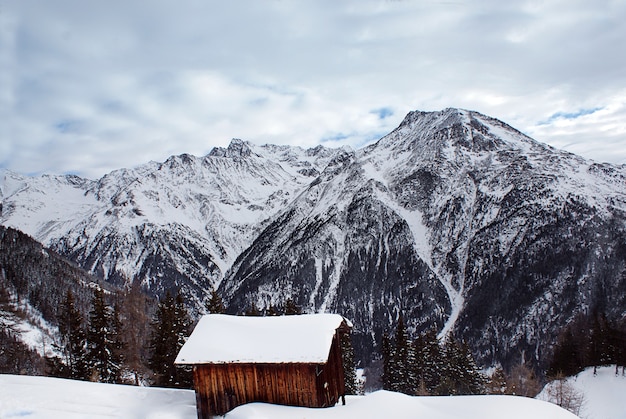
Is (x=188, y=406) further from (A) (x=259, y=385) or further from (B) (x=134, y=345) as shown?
(B) (x=134, y=345)

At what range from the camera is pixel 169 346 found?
3278cm

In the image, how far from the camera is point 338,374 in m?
24.1

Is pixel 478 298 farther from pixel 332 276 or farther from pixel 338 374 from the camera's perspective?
pixel 338 374

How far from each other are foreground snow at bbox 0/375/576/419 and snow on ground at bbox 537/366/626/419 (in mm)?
35289

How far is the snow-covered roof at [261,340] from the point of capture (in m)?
20.6

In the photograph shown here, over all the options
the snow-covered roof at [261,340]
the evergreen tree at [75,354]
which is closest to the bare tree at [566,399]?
the snow-covered roof at [261,340]

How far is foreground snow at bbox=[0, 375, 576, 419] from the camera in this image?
18469 millimetres

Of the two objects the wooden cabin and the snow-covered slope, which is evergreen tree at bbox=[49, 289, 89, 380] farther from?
the snow-covered slope

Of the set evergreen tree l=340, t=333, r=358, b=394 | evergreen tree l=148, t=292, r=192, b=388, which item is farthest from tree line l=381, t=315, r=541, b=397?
evergreen tree l=148, t=292, r=192, b=388

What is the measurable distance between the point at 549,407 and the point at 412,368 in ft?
104

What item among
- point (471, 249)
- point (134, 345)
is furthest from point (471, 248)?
point (134, 345)

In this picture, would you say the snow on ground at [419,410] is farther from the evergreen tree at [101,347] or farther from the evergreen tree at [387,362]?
the evergreen tree at [387,362]

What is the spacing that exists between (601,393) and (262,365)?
2100 inches

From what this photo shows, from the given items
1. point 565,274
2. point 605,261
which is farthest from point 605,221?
point 565,274
